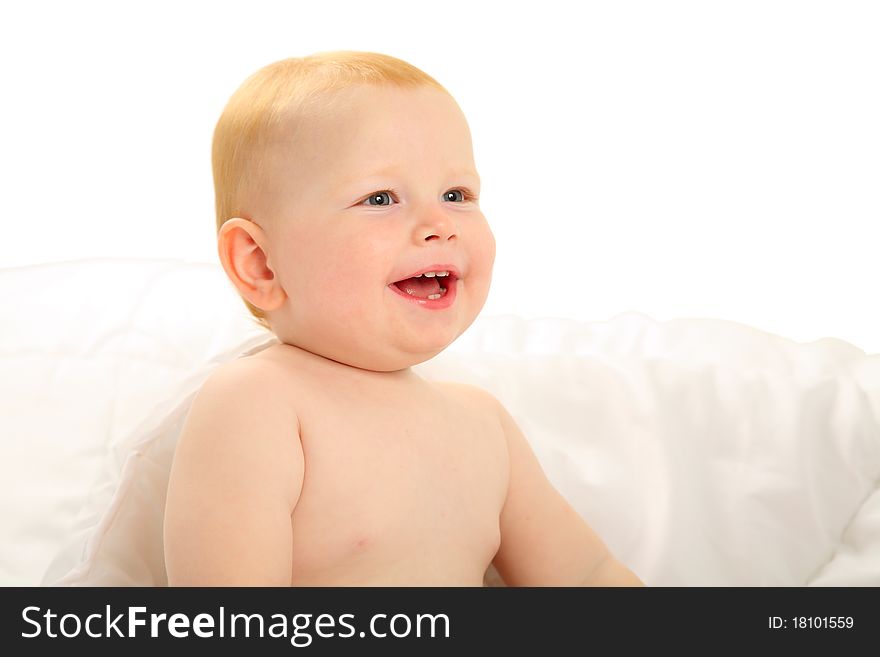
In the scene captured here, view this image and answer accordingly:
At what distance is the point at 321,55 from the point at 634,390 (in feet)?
2.39

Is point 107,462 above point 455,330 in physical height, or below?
below

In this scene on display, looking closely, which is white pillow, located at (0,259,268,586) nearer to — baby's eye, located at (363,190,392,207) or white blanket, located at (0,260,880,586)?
white blanket, located at (0,260,880,586)

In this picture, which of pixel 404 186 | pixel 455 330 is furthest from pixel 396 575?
pixel 404 186

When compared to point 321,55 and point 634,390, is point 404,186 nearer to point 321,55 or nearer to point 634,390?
point 321,55

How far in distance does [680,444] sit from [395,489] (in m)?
0.58

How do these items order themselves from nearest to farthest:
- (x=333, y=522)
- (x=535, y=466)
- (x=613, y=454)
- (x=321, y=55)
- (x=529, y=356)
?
(x=333, y=522)
(x=321, y=55)
(x=535, y=466)
(x=613, y=454)
(x=529, y=356)

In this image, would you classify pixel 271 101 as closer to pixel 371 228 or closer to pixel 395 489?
pixel 371 228

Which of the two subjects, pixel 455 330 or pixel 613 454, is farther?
pixel 613 454

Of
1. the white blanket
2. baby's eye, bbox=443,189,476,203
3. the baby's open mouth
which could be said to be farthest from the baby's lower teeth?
the white blanket

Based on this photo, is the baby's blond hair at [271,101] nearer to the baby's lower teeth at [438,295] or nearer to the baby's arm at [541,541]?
the baby's lower teeth at [438,295]

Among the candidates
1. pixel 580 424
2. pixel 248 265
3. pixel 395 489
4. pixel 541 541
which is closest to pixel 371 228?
pixel 248 265

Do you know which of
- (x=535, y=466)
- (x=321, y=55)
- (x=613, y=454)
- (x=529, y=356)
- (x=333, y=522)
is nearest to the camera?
(x=333, y=522)

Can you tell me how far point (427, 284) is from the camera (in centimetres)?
127

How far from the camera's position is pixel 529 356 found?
1.80 metres
